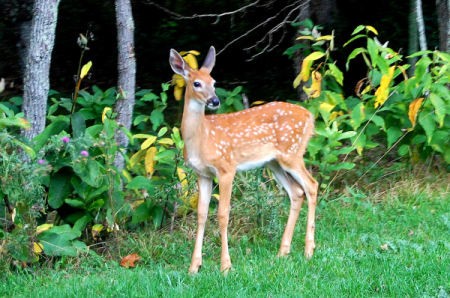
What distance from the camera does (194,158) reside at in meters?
7.23

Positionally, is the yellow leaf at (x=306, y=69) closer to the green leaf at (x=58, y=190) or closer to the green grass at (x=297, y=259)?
the green grass at (x=297, y=259)

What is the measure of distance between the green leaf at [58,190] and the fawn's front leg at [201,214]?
116 centimetres

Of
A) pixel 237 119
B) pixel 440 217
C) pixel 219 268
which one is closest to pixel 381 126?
pixel 440 217

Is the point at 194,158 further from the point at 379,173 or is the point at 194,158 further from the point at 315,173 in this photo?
the point at 379,173

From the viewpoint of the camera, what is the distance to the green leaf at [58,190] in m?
7.66

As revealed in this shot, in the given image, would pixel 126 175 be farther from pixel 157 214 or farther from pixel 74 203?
pixel 74 203

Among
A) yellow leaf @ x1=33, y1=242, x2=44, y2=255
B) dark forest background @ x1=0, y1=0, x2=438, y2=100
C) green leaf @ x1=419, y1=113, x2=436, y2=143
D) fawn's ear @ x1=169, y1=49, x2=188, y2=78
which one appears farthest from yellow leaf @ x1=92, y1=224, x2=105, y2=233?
dark forest background @ x1=0, y1=0, x2=438, y2=100

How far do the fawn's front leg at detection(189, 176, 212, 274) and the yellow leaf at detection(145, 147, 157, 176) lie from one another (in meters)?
0.96

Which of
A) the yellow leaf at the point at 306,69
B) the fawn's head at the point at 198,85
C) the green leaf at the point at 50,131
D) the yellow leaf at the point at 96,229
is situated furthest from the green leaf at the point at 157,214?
the yellow leaf at the point at 306,69

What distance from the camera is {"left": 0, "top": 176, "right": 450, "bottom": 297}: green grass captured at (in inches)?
247


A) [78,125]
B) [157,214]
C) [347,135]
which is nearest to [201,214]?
[157,214]

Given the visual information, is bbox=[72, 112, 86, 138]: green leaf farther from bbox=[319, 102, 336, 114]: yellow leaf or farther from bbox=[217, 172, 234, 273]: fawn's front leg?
bbox=[319, 102, 336, 114]: yellow leaf

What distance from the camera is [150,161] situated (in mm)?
8281

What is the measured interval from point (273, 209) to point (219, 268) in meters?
1.05
